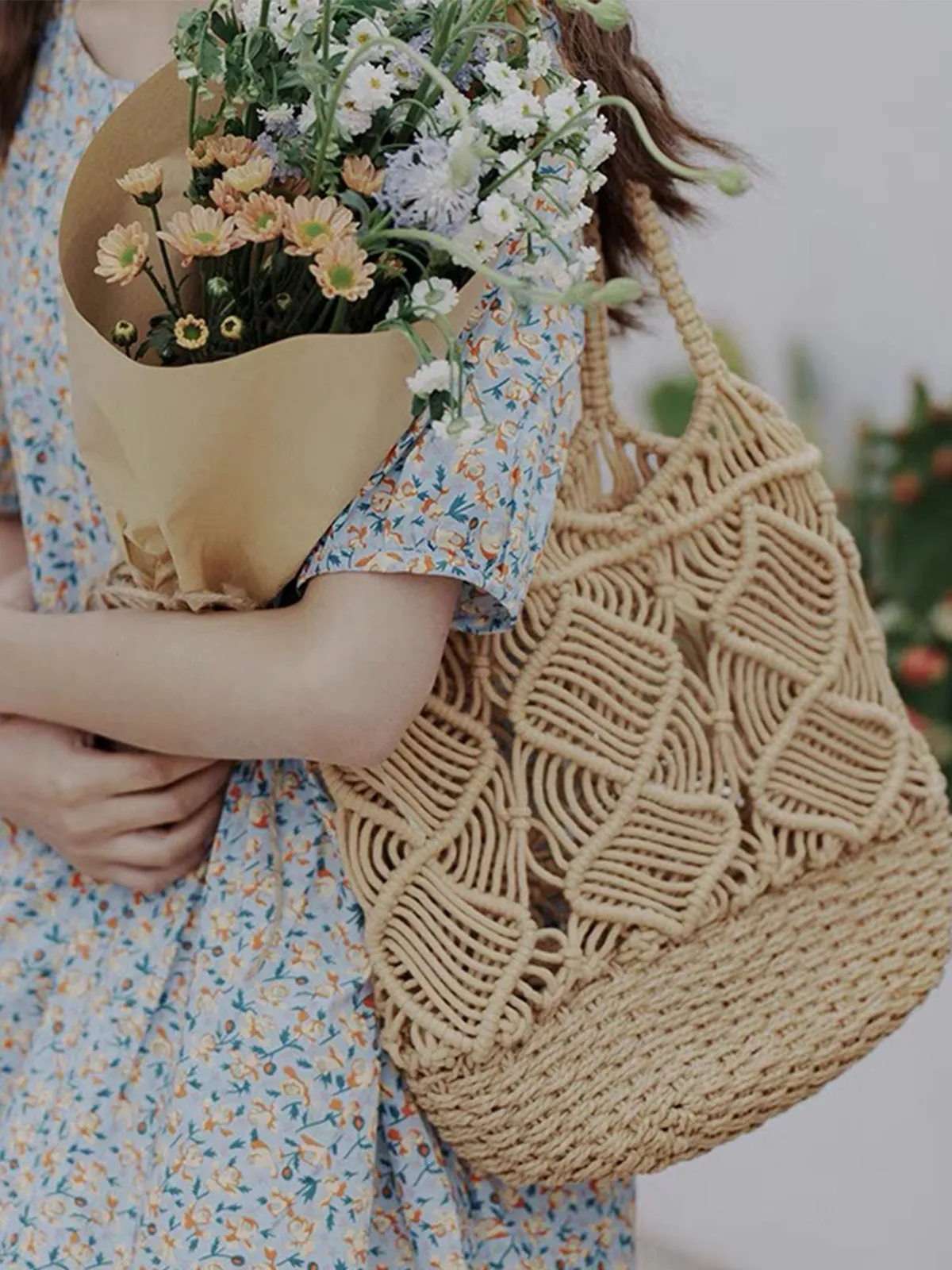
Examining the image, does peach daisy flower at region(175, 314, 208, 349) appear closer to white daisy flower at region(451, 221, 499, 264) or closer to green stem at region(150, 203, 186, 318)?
green stem at region(150, 203, 186, 318)

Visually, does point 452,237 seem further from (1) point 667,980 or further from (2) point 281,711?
(1) point 667,980

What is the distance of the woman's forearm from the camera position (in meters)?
1.38

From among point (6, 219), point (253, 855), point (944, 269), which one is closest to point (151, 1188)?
point (253, 855)

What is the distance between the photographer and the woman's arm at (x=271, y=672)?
1048 millimetres

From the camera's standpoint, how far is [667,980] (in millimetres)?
1165

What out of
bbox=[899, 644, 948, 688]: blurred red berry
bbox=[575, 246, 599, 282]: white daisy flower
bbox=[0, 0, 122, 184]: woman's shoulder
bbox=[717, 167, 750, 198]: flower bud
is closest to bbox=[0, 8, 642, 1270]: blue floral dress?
bbox=[0, 0, 122, 184]: woman's shoulder

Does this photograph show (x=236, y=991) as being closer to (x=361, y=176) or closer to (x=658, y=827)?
(x=658, y=827)

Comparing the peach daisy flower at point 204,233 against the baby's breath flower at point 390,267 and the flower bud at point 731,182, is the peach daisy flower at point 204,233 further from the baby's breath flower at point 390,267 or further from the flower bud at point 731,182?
the flower bud at point 731,182

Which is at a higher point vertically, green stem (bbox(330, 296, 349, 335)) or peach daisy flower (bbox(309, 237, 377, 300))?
peach daisy flower (bbox(309, 237, 377, 300))

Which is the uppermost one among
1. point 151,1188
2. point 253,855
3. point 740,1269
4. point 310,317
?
point 310,317

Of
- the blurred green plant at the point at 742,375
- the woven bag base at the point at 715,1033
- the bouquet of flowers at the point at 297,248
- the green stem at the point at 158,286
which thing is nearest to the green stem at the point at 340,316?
the bouquet of flowers at the point at 297,248

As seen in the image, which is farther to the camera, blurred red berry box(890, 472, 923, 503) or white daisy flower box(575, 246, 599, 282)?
blurred red berry box(890, 472, 923, 503)

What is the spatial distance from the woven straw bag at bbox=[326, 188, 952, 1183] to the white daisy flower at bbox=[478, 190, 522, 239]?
310 millimetres

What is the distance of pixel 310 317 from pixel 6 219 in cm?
43
